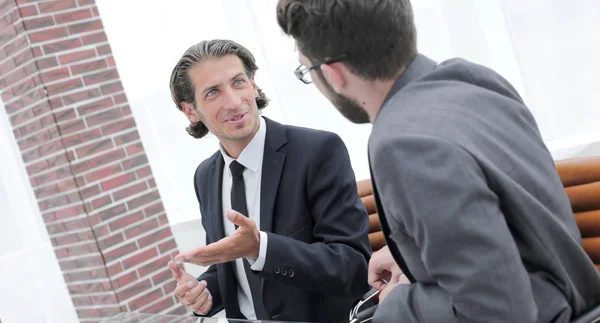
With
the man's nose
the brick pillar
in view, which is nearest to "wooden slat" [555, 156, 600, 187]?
the man's nose

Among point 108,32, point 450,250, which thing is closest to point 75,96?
point 108,32

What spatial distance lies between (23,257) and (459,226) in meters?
3.83

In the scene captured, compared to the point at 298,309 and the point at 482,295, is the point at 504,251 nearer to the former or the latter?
the point at 482,295

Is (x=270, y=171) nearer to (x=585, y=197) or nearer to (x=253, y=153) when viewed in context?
(x=253, y=153)

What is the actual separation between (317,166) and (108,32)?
119 inches

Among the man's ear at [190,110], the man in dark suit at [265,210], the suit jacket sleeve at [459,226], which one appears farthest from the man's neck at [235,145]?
the suit jacket sleeve at [459,226]

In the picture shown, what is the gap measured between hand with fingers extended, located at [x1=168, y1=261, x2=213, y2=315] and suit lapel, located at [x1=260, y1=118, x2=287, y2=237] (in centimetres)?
28

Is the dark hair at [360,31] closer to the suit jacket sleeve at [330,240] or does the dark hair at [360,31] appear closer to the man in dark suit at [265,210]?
the man in dark suit at [265,210]

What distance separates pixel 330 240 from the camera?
1947 mm

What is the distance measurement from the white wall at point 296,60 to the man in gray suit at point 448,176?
1955 millimetres

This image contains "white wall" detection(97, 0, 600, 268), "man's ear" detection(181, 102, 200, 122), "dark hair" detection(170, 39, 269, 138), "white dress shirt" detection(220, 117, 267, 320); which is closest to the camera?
"white dress shirt" detection(220, 117, 267, 320)

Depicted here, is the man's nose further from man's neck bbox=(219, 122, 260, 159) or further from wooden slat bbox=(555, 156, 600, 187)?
wooden slat bbox=(555, 156, 600, 187)

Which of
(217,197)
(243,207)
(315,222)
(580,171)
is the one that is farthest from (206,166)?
(580,171)

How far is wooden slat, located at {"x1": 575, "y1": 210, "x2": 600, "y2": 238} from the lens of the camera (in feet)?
5.19
